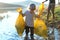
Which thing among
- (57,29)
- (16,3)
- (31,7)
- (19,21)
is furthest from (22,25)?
(16,3)

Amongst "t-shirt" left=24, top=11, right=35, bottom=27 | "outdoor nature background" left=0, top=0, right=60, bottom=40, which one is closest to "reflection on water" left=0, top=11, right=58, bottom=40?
"outdoor nature background" left=0, top=0, right=60, bottom=40

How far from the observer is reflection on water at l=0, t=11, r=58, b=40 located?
5723mm

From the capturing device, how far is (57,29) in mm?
6629

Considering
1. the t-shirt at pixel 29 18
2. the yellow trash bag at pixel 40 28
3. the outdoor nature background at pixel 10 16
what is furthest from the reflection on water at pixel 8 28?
the t-shirt at pixel 29 18

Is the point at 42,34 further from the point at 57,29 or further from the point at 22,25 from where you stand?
the point at 57,29

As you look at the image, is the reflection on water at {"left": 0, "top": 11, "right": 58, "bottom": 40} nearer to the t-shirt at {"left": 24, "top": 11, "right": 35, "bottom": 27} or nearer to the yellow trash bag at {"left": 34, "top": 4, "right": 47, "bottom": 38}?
the yellow trash bag at {"left": 34, "top": 4, "right": 47, "bottom": 38}

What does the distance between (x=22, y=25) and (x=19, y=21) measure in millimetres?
124

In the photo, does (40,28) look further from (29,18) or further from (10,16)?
(10,16)

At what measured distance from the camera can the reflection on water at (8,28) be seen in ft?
18.8

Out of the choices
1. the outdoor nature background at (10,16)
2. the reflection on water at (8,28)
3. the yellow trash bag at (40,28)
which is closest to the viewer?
the yellow trash bag at (40,28)

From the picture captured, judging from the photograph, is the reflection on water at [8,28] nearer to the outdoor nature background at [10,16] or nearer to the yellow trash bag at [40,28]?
the outdoor nature background at [10,16]

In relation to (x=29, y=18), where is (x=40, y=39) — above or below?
below

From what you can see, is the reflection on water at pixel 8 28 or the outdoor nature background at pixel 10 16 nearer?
the reflection on water at pixel 8 28

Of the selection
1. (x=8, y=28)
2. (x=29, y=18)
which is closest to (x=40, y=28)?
(x=29, y=18)
